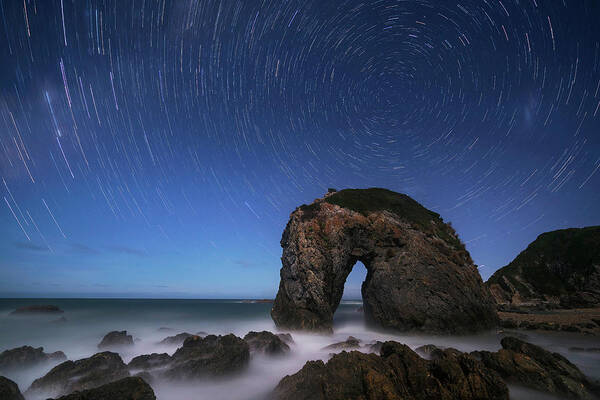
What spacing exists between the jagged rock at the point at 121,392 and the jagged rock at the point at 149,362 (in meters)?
6.27

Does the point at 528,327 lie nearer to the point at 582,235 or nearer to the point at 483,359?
the point at 483,359

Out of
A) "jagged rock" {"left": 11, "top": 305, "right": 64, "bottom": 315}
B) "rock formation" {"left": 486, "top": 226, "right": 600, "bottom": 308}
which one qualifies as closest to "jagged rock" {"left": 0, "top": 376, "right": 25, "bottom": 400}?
"jagged rock" {"left": 11, "top": 305, "right": 64, "bottom": 315}

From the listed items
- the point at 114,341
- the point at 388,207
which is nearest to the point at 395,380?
the point at 114,341

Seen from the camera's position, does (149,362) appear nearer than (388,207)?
Yes

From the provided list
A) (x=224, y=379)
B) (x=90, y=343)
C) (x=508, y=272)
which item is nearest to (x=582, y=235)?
(x=508, y=272)

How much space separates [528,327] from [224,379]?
27126 mm

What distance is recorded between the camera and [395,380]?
8047 mm

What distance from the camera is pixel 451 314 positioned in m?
21.5

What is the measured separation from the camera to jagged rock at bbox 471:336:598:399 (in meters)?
8.88

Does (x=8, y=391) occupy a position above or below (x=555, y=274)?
below

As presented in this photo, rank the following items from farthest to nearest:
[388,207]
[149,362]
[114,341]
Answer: [388,207], [114,341], [149,362]

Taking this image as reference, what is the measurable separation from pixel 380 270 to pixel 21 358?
25146 millimetres

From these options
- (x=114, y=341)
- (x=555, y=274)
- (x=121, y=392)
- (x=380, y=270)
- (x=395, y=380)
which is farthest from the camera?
(x=555, y=274)

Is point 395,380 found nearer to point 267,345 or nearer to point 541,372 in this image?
point 541,372
